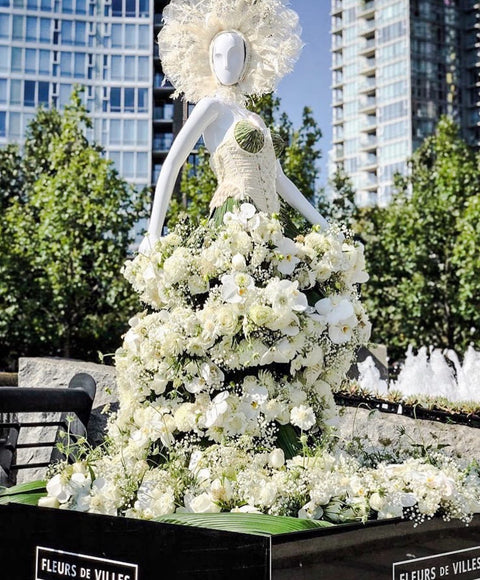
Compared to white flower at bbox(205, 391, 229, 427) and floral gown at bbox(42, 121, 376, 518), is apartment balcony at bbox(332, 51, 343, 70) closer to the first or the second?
floral gown at bbox(42, 121, 376, 518)

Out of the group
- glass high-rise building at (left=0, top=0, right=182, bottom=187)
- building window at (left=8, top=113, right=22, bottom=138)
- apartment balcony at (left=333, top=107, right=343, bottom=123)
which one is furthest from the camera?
apartment balcony at (left=333, top=107, right=343, bottom=123)

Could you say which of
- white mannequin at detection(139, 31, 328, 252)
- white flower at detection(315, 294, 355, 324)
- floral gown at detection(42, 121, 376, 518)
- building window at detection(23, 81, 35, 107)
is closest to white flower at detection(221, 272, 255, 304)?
floral gown at detection(42, 121, 376, 518)

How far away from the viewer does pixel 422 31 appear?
70500 millimetres

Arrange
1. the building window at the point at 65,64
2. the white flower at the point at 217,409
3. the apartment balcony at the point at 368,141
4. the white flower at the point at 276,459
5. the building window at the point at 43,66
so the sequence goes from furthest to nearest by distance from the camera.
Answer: the apartment balcony at the point at 368,141 → the building window at the point at 65,64 → the building window at the point at 43,66 → the white flower at the point at 217,409 → the white flower at the point at 276,459

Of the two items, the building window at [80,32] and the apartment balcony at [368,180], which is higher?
the building window at [80,32]

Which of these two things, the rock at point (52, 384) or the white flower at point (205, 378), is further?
the rock at point (52, 384)

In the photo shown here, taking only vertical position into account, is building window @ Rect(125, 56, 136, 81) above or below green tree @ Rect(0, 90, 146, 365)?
above

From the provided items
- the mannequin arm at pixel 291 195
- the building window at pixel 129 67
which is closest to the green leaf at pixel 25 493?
the mannequin arm at pixel 291 195

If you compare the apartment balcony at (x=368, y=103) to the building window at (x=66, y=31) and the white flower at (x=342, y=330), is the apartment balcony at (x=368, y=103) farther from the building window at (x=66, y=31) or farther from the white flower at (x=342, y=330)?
the white flower at (x=342, y=330)

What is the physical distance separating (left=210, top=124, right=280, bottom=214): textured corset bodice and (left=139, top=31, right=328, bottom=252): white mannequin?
122 millimetres

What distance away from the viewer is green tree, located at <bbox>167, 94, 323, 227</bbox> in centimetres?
1578

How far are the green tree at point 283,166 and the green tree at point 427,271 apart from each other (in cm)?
253

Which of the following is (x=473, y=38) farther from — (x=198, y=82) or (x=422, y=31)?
(x=198, y=82)

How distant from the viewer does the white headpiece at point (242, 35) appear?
449 centimetres
